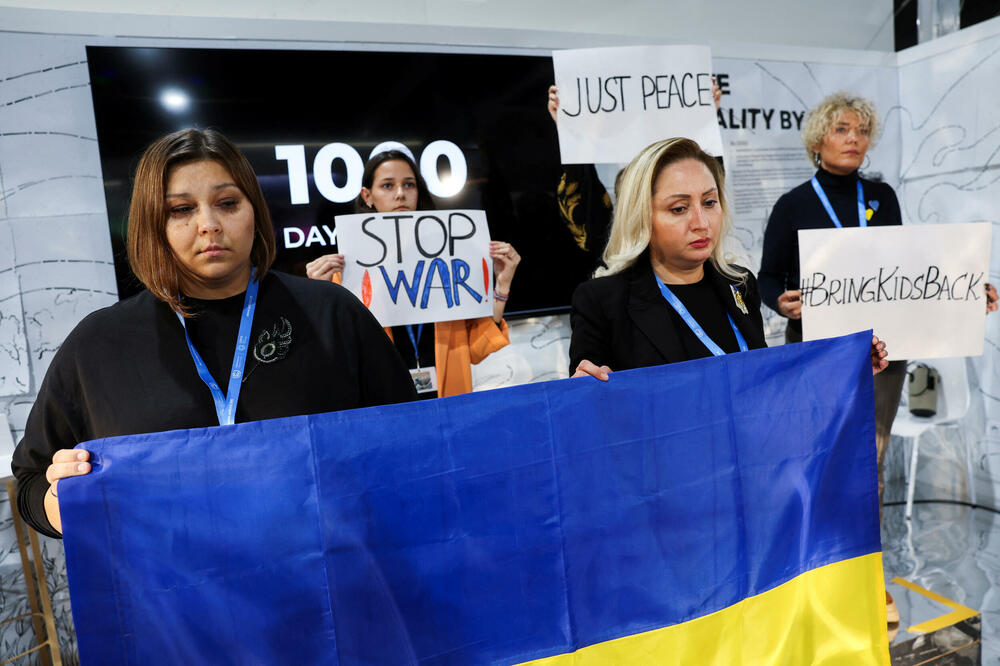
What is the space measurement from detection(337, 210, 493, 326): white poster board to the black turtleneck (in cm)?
120

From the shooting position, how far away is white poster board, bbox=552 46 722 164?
2375 millimetres

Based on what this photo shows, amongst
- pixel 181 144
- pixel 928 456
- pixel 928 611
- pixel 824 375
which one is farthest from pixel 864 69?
pixel 181 144

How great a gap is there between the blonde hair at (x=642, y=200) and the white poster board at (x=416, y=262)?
772mm

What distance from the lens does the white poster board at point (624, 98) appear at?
7.79 ft

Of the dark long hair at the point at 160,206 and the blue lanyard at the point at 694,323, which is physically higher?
the dark long hair at the point at 160,206

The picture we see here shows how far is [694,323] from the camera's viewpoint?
171 cm

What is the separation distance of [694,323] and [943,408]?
123 inches

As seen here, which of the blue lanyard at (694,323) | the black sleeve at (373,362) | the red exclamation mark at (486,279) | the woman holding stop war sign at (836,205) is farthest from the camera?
the woman holding stop war sign at (836,205)

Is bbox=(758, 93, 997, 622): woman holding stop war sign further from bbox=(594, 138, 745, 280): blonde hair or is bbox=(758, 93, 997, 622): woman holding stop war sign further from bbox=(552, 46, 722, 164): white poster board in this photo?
bbox=(594, 138, 745, 280): blonde hair

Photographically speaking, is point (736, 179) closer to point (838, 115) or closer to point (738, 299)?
point (838, 115)

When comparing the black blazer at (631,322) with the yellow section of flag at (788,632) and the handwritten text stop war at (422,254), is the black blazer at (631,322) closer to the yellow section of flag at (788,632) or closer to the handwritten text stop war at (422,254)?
the yellow section of flag at (788,632)

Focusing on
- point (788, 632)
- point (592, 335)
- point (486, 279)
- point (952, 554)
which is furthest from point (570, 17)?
point (952, 554)

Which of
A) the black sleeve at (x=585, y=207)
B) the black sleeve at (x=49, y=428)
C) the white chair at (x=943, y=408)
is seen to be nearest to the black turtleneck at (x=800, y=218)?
the black sleeve at (x=585, y=207)

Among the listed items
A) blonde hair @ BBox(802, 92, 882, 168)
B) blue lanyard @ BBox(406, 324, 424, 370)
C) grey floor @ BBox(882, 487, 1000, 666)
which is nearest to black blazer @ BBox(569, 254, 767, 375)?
blue lanyard @ BBox(406, 324, 424, 370)
